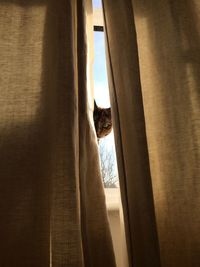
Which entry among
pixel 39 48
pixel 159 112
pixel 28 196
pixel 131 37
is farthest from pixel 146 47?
pixel 28 196

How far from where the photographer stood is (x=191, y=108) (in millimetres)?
883

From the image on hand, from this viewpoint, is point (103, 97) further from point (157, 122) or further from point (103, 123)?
point (157, 122)

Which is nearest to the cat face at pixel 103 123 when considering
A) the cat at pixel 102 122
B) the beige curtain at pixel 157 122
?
Result: the cat at pixel 102 122

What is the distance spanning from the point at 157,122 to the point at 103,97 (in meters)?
0.26

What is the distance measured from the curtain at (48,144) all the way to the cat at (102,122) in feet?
0.31

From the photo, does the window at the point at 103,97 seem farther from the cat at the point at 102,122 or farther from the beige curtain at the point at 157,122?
the beige curtain at the point at 157,122

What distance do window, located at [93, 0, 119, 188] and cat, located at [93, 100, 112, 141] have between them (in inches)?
1.4

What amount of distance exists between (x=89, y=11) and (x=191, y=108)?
18.2 inches

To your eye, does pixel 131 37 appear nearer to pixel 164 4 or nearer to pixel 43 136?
pixel 164 4

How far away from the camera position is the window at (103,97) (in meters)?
1.00

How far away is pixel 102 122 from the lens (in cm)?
100

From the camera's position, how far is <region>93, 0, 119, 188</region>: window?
1.00m

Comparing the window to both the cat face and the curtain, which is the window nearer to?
the cat face

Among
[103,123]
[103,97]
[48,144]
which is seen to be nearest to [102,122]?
[103,123]
